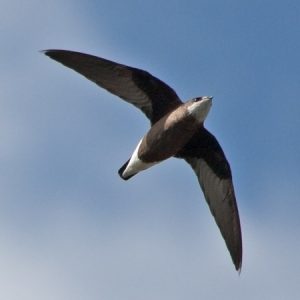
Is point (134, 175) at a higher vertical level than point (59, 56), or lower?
lower

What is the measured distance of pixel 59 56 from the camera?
2480 cm

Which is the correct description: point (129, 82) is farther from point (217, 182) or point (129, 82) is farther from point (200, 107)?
point (217, 182)

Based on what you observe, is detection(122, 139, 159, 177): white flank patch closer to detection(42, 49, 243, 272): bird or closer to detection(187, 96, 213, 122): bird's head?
detection(42, 49, 243, 272): bird

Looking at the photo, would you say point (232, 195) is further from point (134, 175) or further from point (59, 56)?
point (59, 56)

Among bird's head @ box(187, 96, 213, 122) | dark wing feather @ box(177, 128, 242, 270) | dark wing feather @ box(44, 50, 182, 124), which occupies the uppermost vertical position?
dark wing feather @ box(44, 50, 182, 124)

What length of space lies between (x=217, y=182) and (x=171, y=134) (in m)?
2.02

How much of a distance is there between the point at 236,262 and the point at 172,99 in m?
2.48

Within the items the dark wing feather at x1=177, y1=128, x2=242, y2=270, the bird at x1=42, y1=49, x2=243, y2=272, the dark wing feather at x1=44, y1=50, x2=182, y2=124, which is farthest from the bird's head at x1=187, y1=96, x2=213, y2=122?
the dark wing feather at x1=177, y1=128, x2=242, y2=270

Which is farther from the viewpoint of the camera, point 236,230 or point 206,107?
point 236,230

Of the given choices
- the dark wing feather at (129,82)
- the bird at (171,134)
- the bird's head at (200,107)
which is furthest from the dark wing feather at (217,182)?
the bird's head at (200,107)

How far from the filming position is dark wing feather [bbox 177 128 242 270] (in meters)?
25.6

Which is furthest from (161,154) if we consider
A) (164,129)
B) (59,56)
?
(59,56)

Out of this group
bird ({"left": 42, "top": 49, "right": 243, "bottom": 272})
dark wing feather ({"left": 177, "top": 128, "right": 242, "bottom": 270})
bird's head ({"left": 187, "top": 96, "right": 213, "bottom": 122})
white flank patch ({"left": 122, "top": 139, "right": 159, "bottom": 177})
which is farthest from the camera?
dark wing feather ({"left": 177, "top": 128, "right": 242, "bottom": 270})

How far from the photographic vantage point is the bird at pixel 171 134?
2427 cm
